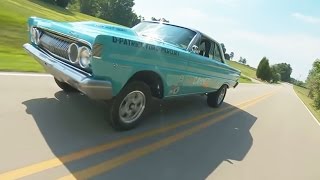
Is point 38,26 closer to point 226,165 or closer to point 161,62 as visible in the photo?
point 161,62

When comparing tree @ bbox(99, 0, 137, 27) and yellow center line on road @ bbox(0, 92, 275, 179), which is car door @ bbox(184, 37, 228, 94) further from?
tree @ bbox(99, 0, 137, 27)

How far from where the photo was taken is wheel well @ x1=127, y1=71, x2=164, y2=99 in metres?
5.55

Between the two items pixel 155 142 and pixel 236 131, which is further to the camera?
pixel 236 131

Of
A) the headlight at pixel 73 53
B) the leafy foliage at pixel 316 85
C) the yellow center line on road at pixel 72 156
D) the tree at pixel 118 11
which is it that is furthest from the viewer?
the tree at pixel 118 11

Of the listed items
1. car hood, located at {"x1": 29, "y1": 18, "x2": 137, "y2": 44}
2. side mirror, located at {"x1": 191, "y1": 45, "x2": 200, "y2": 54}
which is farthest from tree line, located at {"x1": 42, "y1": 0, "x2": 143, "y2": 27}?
car hood, located at {"x1": 29, "y1": 18, "x2": 137, "y2": 44}

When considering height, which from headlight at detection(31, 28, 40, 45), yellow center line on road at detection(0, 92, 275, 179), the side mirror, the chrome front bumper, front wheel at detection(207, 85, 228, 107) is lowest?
yellow center line on road at detection(0, 92, 275, 179)

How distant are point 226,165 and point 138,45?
7.84 ft

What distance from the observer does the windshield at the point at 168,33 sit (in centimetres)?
706

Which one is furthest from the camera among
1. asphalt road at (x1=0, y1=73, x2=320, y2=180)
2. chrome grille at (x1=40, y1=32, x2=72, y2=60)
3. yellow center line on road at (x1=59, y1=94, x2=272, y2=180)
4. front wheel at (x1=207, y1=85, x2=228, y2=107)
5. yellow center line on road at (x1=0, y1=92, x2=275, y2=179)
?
front wheel at (x1=207, y1=85, x2=228, y2=107)

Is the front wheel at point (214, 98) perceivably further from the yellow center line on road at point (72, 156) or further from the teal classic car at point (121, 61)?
the yellow center line on road at point (72, 156)

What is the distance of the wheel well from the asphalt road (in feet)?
2.33

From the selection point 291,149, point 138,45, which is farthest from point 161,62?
point 291,149

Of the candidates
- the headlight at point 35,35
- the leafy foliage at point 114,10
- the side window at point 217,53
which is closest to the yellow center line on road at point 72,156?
the headlight at point 35,35

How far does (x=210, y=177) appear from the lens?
4.71 m
